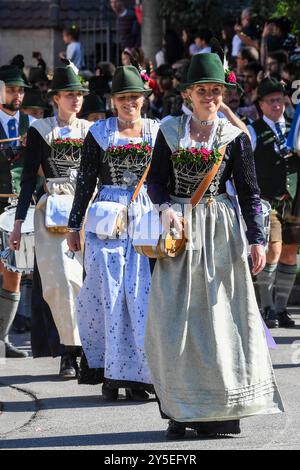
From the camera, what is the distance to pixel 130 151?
853 centimetres

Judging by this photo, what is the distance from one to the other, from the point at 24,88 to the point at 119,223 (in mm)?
3484

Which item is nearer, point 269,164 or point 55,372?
point 55,372

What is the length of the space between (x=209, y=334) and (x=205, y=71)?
1383 millimetres

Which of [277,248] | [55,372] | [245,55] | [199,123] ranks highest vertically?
[245,55]

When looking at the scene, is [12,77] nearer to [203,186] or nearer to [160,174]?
[160,174]

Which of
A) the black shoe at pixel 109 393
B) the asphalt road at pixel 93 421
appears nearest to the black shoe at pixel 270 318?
the asphalt road at pixel 93 421

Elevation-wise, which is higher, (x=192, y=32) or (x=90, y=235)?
(x=192, y=32)

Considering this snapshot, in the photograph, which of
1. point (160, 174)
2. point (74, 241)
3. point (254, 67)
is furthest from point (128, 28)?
point (160, 174)

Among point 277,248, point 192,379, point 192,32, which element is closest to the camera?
A: point 192,379

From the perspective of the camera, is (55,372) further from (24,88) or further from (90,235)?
(24,88)

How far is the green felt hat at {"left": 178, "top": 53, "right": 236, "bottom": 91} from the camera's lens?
731cm

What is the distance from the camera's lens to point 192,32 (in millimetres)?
19453

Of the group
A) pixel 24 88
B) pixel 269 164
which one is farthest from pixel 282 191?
pixel 24 88

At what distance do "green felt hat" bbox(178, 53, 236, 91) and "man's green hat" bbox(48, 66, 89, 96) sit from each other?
2.19m
